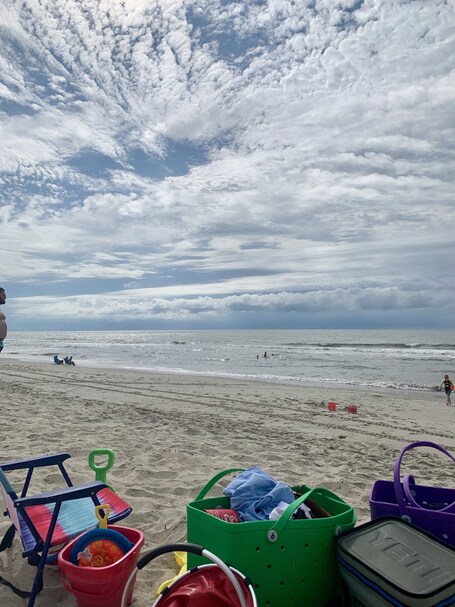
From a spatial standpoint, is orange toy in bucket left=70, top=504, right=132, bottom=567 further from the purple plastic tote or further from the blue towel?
the purple plastic tote

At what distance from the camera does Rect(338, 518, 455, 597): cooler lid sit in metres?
1.95

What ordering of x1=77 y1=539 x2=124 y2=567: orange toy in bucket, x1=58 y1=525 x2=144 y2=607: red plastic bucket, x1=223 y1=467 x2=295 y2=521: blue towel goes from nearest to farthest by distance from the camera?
x1=58 y1=525 x2=144 y2=607: red plastic bucket < x1=77 y1=539 x2=124 y2=567: orange toy in bucket < x1=223 y1=467 x2=295 y2=521: blue towel

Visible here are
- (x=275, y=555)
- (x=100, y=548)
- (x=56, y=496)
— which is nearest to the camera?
(x=275, y=555)

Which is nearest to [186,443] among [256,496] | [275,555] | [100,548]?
[256,496]

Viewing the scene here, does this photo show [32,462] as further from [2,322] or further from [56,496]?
[2,322]

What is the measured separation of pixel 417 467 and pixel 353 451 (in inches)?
35.8

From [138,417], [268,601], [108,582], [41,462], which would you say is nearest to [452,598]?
[268,601]

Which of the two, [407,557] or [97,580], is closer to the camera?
[407,557]

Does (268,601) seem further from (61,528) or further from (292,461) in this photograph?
(292,461)

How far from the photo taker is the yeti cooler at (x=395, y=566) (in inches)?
74.5

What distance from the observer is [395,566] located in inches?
81.7

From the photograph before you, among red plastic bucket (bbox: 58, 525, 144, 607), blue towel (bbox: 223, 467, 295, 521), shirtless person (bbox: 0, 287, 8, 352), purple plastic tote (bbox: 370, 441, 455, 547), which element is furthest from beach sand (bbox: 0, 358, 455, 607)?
shirtless person (bbox: 0, 287, 8, 352)

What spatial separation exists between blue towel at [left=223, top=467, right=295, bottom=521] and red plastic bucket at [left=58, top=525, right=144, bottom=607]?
689 mm

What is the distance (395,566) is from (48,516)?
2.28 m
